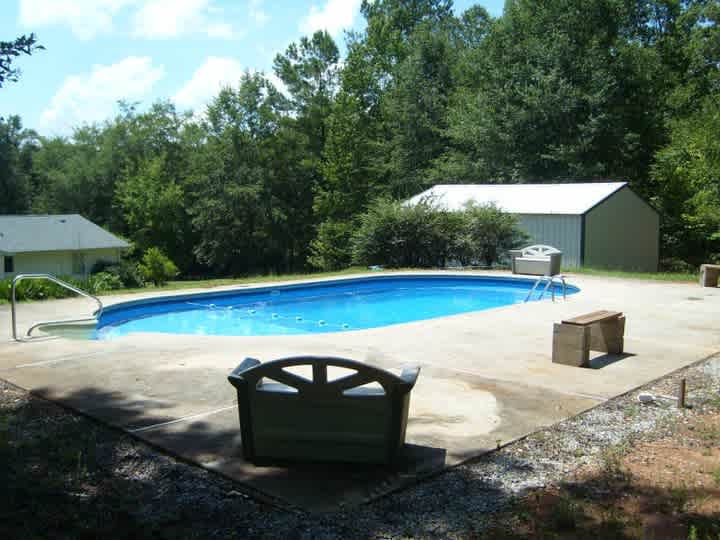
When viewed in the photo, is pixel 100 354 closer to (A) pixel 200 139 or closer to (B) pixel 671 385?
(B) pixel 671 385

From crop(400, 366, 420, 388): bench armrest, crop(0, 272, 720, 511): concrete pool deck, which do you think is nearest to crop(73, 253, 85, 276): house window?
crop(0, 272, 720, 511): concrete pool deck

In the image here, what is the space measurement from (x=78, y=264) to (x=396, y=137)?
18.0m

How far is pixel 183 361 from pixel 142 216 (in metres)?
36.7

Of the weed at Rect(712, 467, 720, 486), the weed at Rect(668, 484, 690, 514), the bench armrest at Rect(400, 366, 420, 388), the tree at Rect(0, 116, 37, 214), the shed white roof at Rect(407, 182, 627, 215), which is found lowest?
the weed at Rect(712, 467, 720, 486)

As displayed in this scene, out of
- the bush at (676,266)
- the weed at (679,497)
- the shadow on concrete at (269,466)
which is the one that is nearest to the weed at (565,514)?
the weed at (679,497)

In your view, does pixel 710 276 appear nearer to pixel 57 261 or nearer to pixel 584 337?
pixel 584 337

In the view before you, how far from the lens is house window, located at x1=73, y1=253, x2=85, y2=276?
33.4 m

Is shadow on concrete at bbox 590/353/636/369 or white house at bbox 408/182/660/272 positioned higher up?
white house at bbox 408/182/660/272

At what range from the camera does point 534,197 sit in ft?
76.9

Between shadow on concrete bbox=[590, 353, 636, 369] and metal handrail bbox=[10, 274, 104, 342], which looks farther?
metal handrail bbox=[10, 274, 104, 342]

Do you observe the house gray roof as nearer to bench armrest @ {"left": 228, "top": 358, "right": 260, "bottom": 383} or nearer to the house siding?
the house siding

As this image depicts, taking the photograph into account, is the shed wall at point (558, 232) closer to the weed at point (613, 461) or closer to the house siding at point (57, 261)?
the weed at point (613, 461)

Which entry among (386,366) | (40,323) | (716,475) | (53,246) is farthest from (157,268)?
(716,475)

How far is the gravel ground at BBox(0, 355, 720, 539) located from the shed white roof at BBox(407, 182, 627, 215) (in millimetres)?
17229
